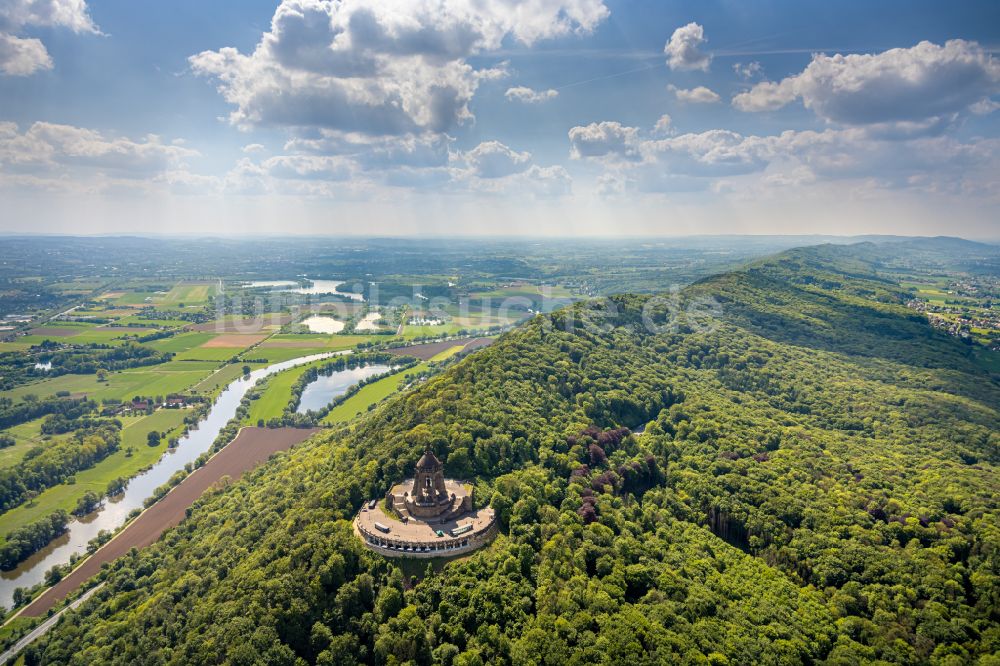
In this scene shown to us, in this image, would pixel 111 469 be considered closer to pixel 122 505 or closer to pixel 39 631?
pixel 122 505

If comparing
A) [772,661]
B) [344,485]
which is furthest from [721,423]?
[344,485]

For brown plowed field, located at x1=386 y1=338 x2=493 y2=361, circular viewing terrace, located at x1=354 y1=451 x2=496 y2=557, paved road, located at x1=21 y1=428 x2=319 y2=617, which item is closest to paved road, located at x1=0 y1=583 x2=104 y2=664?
paved road, located at x1=21 y1=428 x2=319 y2=617

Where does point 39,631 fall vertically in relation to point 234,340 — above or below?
below

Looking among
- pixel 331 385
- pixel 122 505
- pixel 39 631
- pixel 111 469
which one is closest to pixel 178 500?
pixel 122 505

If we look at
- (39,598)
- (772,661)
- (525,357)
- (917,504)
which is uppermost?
(525,357)

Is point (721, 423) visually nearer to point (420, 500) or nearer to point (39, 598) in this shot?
point (420, 500)

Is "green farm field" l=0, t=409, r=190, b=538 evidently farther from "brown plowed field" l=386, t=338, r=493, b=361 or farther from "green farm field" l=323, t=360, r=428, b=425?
"brown plowed field" l=386, t=338, r=493, b=361
